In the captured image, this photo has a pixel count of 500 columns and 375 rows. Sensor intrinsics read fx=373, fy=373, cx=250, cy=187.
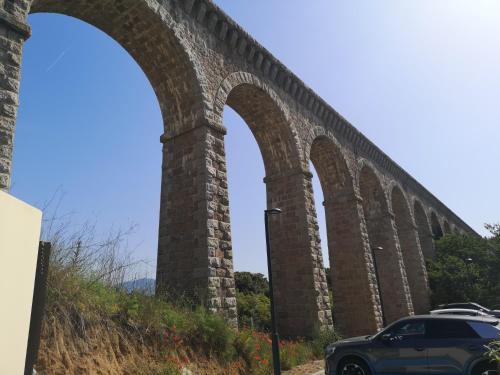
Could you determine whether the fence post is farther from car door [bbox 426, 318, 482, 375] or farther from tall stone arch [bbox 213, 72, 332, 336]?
tall stone arch [bbox 213, 72, 332, 336]

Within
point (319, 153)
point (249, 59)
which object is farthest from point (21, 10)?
point (319, 153)

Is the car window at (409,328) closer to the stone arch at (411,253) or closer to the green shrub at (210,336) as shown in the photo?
the green shrub at (210,336)

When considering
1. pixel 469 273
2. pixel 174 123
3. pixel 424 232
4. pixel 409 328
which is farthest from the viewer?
pixel 424 232

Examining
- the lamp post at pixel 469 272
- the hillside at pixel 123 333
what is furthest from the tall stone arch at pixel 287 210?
the lamp post at pixel 469 272

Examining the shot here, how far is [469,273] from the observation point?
2403cm

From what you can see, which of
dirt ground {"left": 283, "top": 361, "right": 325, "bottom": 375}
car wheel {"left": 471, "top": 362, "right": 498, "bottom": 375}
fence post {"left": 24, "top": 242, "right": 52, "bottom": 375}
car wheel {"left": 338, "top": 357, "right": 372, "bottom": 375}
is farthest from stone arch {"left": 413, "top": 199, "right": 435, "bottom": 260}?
fence post {"left": 24, "top": 242, "right": 52, "bottom": 375}

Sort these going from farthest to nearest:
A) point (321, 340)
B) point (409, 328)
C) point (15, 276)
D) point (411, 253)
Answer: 1. point (411, 253)
2. point (321, 340)
3. point (409, 328)
4. point (15, 276)

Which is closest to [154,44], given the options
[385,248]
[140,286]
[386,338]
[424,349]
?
[140,286]

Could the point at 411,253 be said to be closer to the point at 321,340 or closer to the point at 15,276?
the point at 321,340

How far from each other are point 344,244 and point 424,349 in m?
11.6

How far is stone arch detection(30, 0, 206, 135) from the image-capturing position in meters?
10.2

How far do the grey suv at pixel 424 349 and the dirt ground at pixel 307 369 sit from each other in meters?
1.96

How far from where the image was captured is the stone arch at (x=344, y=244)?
16859 millimetres

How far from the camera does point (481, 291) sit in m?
23.0
